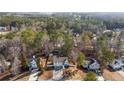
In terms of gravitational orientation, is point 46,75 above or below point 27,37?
below

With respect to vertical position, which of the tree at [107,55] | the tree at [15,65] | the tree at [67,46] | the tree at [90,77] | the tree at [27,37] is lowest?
the tree at [90,77]

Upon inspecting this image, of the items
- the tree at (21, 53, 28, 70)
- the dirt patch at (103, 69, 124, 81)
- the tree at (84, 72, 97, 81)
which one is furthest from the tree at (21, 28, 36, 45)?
the dirt patch at (103, 69, 124, 81)

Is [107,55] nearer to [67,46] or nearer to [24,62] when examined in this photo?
[67,46]

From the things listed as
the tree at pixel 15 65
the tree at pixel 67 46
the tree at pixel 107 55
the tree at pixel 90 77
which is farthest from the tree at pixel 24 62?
the tree at pixel 107 55

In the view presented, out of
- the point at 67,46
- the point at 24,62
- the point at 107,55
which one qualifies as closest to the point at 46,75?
the point at 24,62

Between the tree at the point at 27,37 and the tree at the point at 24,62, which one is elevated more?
the tree at the point at 27,37

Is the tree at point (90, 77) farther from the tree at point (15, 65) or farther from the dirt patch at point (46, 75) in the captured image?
the tree at point (15, 65)
